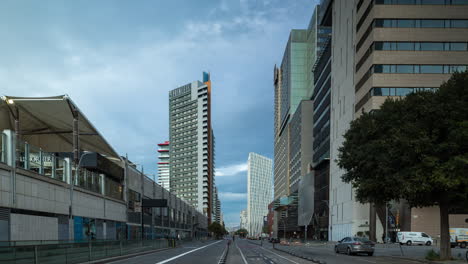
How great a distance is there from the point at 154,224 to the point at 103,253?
42.9 m

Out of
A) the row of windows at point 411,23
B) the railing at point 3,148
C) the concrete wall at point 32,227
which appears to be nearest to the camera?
the railing at point 3,148

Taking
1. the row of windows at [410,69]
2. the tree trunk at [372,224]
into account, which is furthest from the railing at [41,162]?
the row of windows at [410,69]

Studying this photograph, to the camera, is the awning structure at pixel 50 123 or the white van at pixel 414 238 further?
the white van at pixel 414 238

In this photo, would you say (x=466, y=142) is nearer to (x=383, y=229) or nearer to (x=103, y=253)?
(x=103, y=253)

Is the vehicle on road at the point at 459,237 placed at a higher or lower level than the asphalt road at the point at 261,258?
lower

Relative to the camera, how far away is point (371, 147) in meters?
27.6

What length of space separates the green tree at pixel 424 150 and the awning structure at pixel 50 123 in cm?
2934

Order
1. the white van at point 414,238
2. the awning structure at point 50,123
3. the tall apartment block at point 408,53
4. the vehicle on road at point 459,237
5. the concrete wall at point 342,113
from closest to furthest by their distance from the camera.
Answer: the awning structure at point 50,123
the vehicle on road at point 459,237
the white van at point 414,238
the tall apartment block at point 408,53
the concrete wall at point 342,113

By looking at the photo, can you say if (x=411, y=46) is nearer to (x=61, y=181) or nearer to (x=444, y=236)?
(x=444, y=236)

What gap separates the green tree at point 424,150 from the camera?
902 inches

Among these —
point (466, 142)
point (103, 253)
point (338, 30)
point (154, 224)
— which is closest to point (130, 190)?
point (154, 224)

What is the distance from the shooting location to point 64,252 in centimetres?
2339

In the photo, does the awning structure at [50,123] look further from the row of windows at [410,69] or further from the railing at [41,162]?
the row of windows at [410,69]

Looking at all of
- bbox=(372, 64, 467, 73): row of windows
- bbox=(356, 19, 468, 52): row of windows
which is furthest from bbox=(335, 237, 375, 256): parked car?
bbox=(356, 19, 468, 52): row of windows
